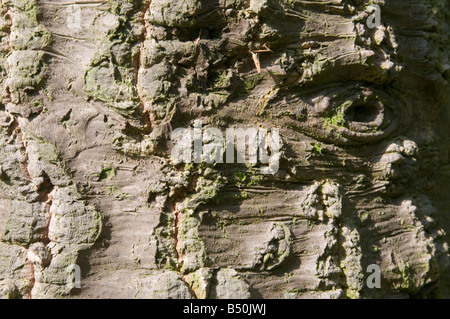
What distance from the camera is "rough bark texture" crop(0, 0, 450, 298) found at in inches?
81.4

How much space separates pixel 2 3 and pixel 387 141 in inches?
79.1

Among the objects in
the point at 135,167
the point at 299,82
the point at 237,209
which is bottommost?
the point at 237,209

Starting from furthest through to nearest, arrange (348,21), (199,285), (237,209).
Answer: (348,21), (237,209), (199,285)

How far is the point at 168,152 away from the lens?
210 cm

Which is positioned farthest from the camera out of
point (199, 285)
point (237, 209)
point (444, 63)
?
point (444, 63)

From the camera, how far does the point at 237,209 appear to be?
A: 2.15 meters

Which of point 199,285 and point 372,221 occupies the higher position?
point 372,221

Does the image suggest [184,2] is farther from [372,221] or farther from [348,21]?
[372,221]

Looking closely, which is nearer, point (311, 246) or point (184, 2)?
point (184, 2)

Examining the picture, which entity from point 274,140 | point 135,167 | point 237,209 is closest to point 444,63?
point 274,140

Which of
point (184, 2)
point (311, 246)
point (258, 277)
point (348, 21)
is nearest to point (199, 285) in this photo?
point (258, 277)

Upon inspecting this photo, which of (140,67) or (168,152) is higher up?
(140,67)

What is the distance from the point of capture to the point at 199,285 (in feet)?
6.63

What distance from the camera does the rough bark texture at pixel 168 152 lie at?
2.07m
